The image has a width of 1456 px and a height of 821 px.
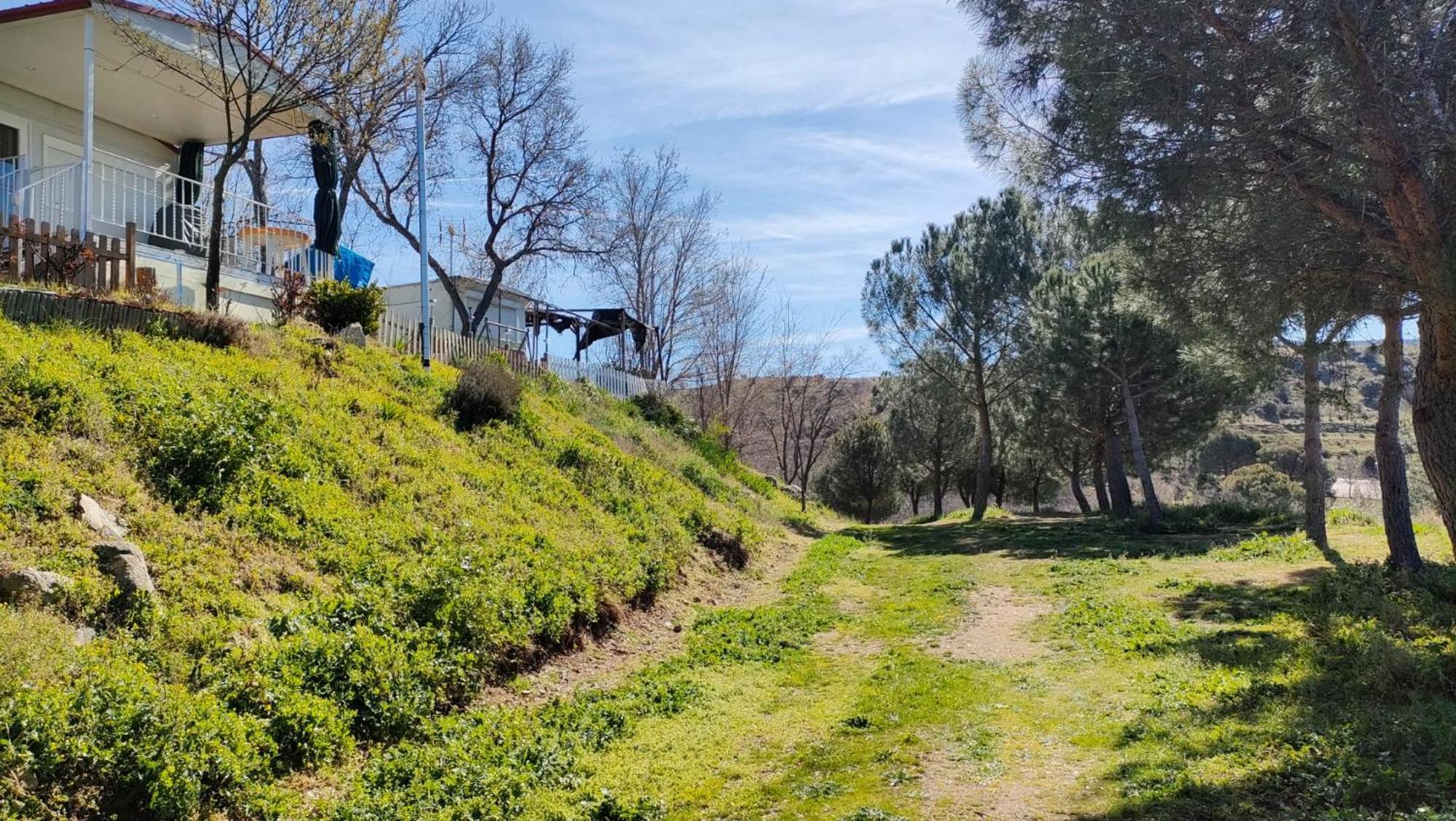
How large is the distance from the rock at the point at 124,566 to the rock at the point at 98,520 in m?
0.23

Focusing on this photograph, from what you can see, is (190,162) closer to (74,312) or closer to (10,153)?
(10,153)

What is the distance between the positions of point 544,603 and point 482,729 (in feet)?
7.85

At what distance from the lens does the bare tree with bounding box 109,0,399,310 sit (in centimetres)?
1131

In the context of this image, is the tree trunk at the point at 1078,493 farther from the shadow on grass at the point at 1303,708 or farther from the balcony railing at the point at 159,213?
the balcony railing at the point at 159,213

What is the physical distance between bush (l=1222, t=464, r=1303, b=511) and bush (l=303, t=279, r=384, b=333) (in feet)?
113

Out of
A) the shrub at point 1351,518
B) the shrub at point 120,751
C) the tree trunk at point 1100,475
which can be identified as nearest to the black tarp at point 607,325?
the tree trunk at point 1100,475

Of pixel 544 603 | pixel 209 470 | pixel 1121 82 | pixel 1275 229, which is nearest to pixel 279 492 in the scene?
pixel 209 470

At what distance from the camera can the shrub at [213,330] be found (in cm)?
981

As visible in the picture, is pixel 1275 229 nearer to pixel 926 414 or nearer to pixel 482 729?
pixel 482 729

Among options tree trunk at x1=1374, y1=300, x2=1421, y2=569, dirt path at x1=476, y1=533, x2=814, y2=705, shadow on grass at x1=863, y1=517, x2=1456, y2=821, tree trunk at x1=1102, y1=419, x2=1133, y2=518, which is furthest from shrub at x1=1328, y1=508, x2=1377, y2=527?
dirt path at x1=476, y1=533, x2=814, y2=705

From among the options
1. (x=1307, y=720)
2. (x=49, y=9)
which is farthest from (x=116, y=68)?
(x=1307, y=720)

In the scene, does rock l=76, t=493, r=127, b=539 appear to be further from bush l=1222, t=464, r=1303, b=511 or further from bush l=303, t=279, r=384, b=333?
bush l=1222, t=464, r=1303, b=511

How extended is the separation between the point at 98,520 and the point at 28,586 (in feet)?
3.19

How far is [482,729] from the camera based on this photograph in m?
6.03
